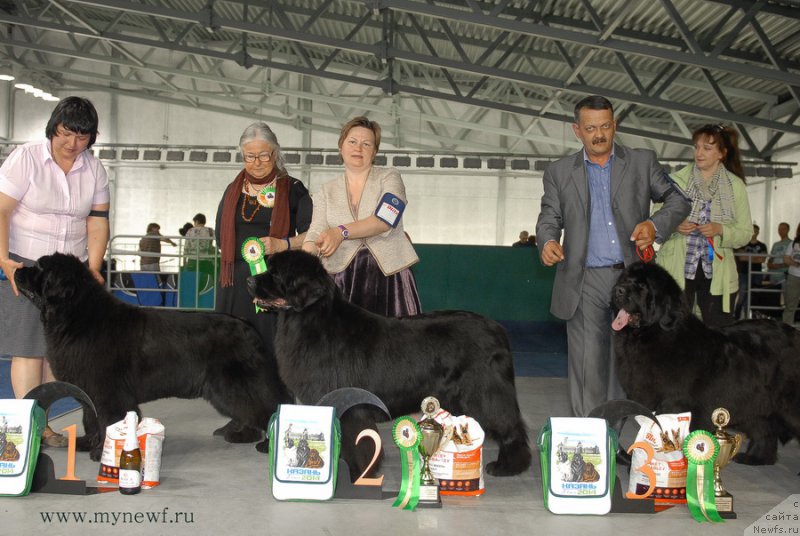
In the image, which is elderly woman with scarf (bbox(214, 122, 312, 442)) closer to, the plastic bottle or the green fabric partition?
the plastic bottle

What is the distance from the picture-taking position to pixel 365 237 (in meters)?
3.73

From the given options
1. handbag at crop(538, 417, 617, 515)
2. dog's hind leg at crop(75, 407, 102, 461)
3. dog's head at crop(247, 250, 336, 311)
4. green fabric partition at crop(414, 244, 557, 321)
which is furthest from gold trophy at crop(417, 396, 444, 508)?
green fabric partition at crop(414, 244, 557, 321)

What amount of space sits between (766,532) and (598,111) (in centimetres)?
205

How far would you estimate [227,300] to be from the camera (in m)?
4.30

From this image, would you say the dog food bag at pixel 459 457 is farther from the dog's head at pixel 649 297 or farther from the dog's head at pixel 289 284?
the dog's head at pixel 649 297

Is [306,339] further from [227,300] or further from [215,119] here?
[215,119]

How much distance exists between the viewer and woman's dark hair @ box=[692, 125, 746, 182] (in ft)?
14.0

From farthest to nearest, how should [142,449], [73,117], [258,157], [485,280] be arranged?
[485,280], [258,157], [73,117], [142,449]

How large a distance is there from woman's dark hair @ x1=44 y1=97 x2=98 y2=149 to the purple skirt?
1.49 meters

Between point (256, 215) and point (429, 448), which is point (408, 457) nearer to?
point (429, 448)

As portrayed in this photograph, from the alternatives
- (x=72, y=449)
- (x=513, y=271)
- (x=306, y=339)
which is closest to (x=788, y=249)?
(x=513, y=271)

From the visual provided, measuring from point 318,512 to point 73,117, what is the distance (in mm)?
2314

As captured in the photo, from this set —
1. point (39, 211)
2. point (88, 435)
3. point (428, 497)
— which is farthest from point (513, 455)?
point (39, 211)

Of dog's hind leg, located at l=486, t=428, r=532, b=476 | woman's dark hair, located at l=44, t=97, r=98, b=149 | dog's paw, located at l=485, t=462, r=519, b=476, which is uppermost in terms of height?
woman's dark hair, located at l=44, t=97, r=98, b=149
